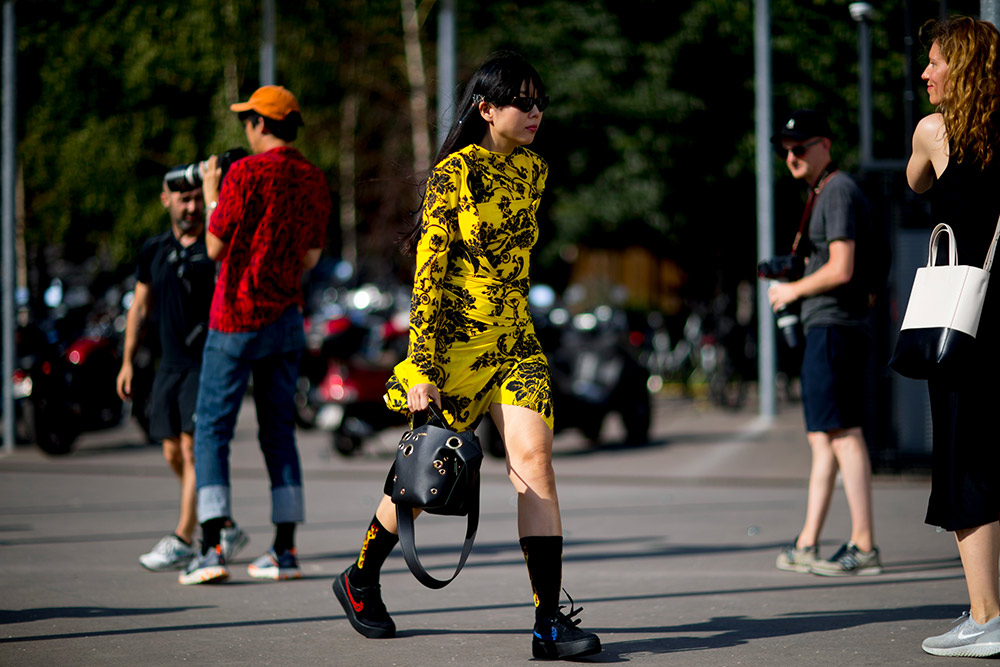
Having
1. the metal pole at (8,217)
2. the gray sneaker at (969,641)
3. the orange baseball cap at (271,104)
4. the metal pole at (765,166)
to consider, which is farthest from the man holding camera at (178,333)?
the metal pole at (765,166)

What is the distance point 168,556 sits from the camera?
6355 mm

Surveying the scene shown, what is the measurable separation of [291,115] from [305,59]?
2218cm

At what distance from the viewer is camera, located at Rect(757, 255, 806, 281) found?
630 cm

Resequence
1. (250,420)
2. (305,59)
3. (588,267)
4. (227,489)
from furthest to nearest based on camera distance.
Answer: (588,267) → (305,59) → (250,420) → (227,489)

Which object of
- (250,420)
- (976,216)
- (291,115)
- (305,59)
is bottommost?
(250,420)

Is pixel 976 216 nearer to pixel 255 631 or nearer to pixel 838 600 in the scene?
pixel 838 600

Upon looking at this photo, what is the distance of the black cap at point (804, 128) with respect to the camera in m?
6.35

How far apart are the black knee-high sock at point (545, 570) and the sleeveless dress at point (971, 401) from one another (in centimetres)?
128

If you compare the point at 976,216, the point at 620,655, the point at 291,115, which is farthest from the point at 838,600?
the point at 291,115

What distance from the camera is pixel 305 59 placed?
27.5 metres

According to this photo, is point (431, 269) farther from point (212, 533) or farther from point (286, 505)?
point (212, 533)

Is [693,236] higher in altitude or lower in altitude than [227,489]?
higher

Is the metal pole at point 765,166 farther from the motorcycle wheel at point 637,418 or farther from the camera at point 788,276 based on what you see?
the camera at point 788,276

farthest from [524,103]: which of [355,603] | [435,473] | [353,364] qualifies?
[353,364]
